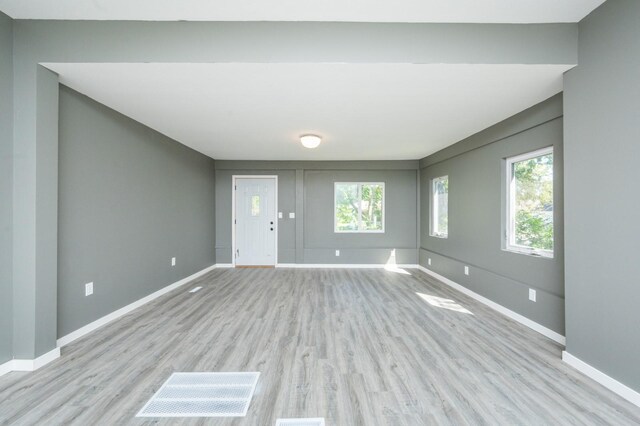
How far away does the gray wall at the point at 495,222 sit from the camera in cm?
281

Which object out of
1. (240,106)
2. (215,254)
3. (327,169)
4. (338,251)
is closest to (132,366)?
(240,106)

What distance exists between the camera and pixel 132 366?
2240 mm

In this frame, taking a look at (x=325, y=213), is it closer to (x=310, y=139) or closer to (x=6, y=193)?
(x=310, y=139)

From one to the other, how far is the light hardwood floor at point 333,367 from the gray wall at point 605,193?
0.36m

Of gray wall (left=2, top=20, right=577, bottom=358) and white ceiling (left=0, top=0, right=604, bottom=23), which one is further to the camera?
gray wall (left=2, top=20, right=577, bottom=358)

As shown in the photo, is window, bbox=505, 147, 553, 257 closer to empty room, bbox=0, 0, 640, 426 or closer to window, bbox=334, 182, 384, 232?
empty room, bbox=0, 0, 640, 426

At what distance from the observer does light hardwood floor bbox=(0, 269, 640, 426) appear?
5.64 feet

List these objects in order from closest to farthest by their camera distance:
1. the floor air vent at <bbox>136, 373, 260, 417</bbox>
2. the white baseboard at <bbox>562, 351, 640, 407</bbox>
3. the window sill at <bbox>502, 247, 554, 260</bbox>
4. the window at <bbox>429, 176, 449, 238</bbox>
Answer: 1. the floor air vent at <bbox>136, 373, 260, 417</bbox>
2. the white baseboard at <bbox>562, 351, 640, 407</bbox>
3. the window sill at <bbox>502, 247, 554, 260</bbox>
4. the window at <bbox>429, 176, 449, 238</bbox>

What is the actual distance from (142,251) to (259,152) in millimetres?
2669

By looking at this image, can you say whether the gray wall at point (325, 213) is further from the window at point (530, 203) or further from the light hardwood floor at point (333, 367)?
the window at point (530, 203)

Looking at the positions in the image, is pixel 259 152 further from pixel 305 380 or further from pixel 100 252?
pixel 305 380

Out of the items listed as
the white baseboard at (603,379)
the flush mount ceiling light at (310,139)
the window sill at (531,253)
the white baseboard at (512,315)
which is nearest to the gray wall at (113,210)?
the flush mount ceiling light at (310,139)

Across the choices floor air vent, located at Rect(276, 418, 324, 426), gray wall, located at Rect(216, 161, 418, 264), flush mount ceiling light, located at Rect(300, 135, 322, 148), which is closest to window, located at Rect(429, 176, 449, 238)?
gray wall, located at Rect(216, 161, 418, 264)

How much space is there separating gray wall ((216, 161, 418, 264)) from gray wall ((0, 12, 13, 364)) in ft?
13.6
